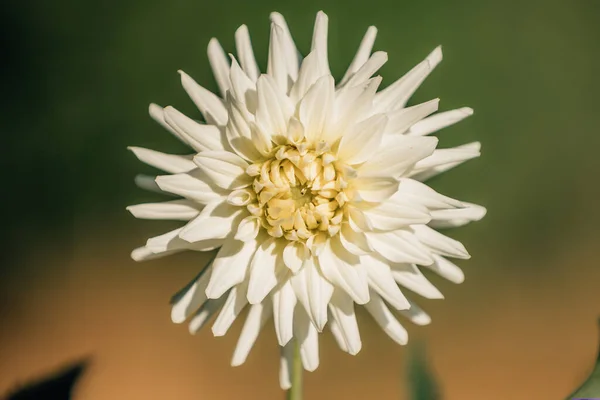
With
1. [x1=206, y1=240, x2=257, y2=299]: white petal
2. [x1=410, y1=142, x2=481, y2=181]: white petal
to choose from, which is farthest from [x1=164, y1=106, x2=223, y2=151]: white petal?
[x1=410, y1=142, x2=481, y2=181]: white petal

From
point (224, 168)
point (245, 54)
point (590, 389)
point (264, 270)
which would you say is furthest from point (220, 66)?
point (590, 389)

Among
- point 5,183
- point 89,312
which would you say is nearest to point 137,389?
point 89,312

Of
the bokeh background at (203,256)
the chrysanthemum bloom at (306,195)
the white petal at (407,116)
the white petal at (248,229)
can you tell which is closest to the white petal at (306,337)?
the chrysanthemum bloom at (306,195)

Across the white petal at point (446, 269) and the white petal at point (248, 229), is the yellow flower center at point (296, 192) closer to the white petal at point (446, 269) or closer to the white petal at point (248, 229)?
the white petal at point (248, 229)

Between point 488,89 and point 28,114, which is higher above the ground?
point 28,114

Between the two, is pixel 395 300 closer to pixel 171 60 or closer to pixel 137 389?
pixel 137 389

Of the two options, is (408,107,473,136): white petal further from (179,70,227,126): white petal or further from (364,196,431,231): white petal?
(179,70,227,126): white petal
